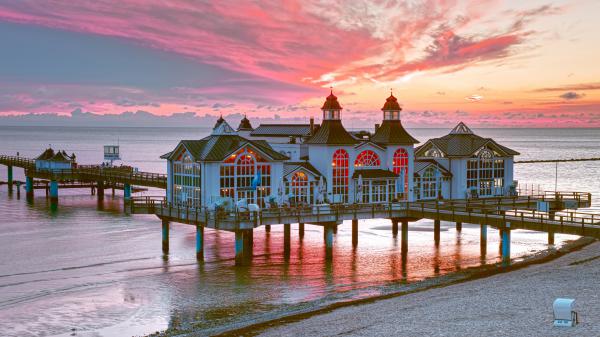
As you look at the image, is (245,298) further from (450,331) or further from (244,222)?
(450,331)

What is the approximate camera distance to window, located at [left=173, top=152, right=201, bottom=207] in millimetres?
48781

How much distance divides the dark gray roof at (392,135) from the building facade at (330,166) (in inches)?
3.1

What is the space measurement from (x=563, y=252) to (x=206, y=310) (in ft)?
87.3

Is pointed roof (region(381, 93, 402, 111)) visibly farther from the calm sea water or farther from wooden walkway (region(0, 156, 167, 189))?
wooden walkway (region(0, 156, 167, 189))

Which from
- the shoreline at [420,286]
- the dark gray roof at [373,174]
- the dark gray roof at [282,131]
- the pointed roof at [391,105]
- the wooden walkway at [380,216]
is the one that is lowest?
the shoreline at [420,286]

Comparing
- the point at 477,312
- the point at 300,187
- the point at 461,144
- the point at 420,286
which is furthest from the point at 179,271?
the point at 461,144

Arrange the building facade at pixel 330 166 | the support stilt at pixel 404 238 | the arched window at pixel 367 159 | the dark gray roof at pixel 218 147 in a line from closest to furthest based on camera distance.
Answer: the dark gray roof at pixel 218 147
the building facade at pixel 330 166
the support stilt at pixel 404 238
the arched window at pixel 367 159

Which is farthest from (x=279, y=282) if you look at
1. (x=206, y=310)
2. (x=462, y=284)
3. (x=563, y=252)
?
(x=563, y=252)

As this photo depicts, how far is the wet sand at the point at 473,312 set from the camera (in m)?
26.1

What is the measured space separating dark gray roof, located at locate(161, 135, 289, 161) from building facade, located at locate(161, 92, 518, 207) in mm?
67

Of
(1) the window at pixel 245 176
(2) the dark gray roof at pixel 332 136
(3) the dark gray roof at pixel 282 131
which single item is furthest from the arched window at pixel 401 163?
(1) the window at pixel 245 176

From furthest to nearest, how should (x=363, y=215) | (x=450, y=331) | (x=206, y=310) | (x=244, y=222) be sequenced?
(x=363, y=215), (x=244, y=222), (x=206, y=310), (x=450, y=331)

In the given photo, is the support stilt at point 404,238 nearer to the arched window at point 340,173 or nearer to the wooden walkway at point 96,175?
the arched window at point 340,173

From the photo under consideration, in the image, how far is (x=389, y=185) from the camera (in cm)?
5578
